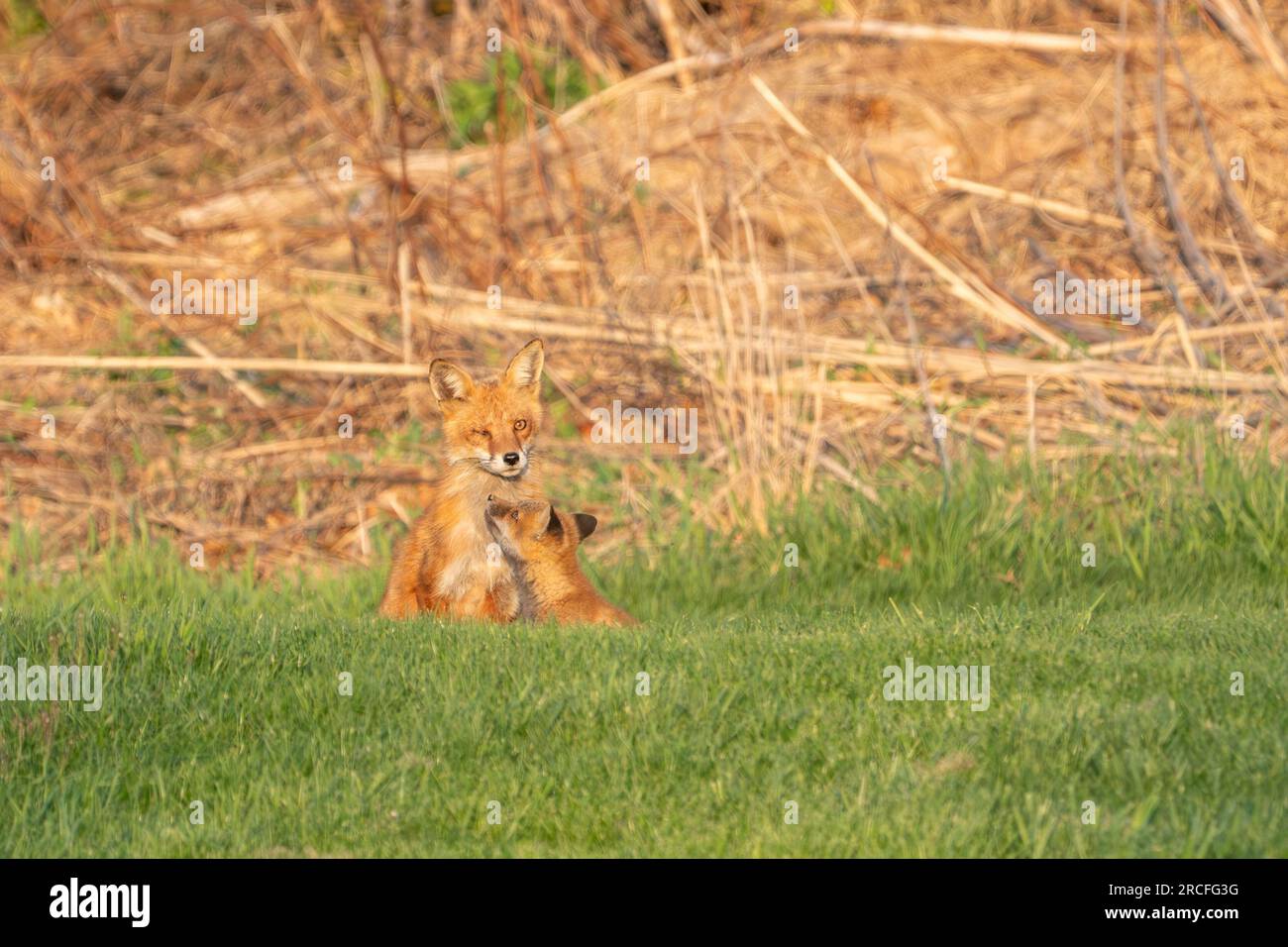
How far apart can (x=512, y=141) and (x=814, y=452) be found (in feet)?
23.0

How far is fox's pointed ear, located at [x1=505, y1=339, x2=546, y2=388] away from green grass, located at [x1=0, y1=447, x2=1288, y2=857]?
139 centimetres

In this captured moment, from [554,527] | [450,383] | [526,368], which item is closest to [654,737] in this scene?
[554,527]

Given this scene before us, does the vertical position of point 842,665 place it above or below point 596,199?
below

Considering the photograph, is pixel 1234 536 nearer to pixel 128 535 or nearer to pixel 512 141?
pixel 128 535

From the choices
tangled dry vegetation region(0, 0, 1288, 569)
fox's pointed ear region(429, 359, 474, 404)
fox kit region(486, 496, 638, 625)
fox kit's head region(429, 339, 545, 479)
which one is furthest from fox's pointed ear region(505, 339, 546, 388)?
tangled dry vegetation region(0, 0, 1288, 569)

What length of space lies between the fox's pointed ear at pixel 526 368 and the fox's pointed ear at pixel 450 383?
0.73 feet

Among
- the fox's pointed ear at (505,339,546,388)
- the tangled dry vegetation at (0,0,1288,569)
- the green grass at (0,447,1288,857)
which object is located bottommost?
the green grass at (0,447,1288,857)

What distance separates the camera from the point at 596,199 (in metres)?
15.6

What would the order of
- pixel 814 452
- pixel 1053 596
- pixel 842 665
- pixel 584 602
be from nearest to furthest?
pixel 842 665 < pixel 584 602 < pixel 1053 596 < pixel 814 452

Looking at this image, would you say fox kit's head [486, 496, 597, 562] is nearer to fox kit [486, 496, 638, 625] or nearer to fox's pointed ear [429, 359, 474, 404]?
fox kit [486, 496, 638, 625]

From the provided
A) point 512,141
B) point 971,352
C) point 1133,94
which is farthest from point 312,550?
point 1133,94

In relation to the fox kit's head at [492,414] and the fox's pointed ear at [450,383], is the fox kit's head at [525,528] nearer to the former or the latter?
the fox kit's head at [492,414]

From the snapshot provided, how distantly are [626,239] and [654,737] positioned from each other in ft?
30.8

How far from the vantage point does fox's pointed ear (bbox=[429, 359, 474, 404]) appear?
330 inches
